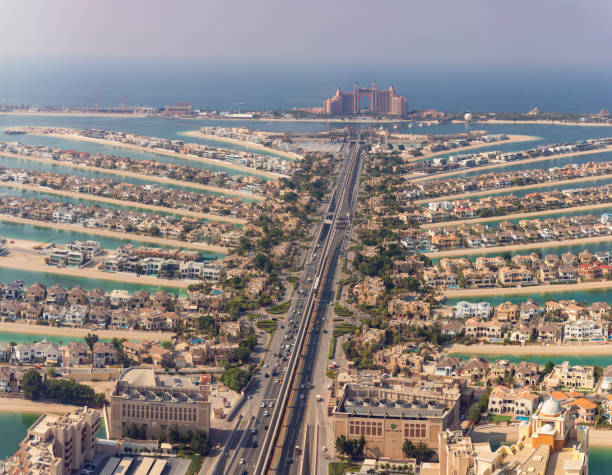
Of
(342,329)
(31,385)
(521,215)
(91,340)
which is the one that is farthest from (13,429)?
(521,215)

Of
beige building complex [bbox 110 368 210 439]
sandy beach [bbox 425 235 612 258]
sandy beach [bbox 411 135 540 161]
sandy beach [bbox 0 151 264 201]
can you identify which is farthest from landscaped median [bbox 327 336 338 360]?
sandy beach [bbox 411 135 540 161]

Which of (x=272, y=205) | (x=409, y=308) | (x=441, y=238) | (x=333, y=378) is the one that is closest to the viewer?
(x=333, y=378)

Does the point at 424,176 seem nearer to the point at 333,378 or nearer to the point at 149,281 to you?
the point at 149,281

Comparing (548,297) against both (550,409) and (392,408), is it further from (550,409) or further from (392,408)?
(550,409)

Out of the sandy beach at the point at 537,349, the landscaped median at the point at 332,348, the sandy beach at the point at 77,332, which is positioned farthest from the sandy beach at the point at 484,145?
the sandy beach at the point at 77,332

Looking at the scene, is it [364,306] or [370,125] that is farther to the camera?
[370,125]

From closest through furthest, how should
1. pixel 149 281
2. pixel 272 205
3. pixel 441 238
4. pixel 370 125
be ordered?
pixel 149 281, pixel 441 238, pixel 272 205, pixel 370 125

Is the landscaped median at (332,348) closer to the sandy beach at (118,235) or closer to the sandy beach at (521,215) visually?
the sandy beach at (118,235)

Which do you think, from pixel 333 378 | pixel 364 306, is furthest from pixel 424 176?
pixel 333 378

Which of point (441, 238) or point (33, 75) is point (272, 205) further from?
point (33, 75)
